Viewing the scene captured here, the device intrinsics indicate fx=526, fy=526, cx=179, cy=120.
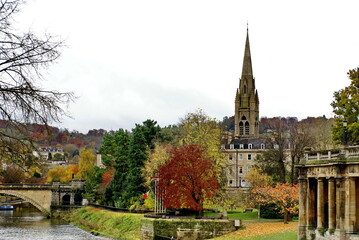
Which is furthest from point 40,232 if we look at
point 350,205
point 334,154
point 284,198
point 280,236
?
point 350,205

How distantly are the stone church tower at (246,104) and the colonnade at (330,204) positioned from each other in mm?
79662

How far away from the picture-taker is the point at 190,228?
2019 inches

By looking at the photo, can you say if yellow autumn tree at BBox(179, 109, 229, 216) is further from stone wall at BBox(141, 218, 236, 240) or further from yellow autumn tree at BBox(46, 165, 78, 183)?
yellow autumn tree at BBox(46, 165, 78, 183)

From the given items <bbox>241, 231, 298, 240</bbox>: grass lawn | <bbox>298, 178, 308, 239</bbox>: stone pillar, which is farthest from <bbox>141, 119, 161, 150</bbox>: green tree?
<bbox>298, 178, 308, 239</bbox>: stone pillar

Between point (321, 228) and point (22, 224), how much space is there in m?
50.9

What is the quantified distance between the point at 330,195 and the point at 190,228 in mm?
17691

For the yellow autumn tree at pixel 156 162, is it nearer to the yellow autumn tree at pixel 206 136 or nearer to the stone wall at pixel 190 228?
the yellow autumn tree at pixel 206 136

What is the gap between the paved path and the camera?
1911 inches

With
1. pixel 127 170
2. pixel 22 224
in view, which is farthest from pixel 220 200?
pixel 22 224

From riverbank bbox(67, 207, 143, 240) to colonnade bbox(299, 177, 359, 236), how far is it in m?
20.7

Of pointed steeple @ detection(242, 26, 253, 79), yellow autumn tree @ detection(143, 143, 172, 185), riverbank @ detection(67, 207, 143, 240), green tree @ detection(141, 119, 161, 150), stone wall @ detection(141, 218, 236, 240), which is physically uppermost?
pointed steeple @ detection(242, 26, 253, 79)

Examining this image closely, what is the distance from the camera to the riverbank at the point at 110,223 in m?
59.0

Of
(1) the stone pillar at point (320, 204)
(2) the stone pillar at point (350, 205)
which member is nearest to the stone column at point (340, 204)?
(2) the stone pillar at point (350, 205)

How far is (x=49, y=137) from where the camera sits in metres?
13.8
